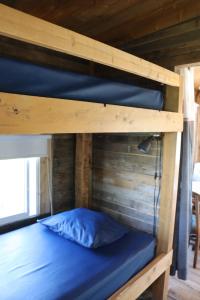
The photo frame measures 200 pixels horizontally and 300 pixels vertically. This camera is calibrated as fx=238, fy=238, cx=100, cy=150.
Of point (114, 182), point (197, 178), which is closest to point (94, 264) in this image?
point (114, 182)

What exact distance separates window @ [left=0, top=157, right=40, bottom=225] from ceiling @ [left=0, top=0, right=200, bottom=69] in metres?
1.33

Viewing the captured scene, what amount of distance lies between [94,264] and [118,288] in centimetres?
24

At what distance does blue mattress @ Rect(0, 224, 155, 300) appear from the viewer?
1393 millimetres

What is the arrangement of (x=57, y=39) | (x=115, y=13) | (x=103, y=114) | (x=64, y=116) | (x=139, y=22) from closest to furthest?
(x=57, y=39) → (x=64, y=116) → (x=103, y=114) → (x=115, y=13) → (x=139, y=22)

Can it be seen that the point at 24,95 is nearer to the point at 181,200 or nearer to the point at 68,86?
the point at 68,86

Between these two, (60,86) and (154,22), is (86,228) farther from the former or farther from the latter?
(154,22)

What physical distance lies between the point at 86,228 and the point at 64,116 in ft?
3.81

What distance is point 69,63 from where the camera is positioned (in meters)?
2.44

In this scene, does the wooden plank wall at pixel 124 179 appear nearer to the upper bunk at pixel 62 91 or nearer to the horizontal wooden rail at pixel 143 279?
the horizontal wooden rail at pixel 143 279

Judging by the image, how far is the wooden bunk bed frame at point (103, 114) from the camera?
36.1 inches

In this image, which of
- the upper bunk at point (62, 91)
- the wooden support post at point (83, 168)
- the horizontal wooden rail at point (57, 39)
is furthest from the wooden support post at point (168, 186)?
the wooden support post at point (83, 168)

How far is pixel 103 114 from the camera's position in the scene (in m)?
1.30

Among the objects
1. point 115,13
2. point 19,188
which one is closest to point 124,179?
point 19,188

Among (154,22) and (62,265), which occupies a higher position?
(154,22)
